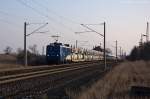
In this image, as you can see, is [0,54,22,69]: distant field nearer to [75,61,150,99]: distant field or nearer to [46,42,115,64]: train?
[46,42,115,64]: train

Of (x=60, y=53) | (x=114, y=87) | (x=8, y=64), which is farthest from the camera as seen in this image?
(x=60, y=53)

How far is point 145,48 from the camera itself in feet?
300

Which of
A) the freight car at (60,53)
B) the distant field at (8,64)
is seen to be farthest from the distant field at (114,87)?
the freight car at (60,53)

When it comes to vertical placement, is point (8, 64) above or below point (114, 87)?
above

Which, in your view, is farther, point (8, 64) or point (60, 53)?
point (60, 53)

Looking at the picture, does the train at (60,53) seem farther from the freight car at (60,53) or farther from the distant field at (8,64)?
the distant field at (8,64)

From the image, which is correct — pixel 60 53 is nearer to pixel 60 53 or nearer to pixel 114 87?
pixel 60 53

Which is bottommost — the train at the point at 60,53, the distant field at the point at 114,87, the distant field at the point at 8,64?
the distant field at the point at 114,87

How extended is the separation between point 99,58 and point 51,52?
50314mm

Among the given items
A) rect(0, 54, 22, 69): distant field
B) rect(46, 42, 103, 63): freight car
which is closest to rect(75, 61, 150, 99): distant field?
rect(0, 54, 22, 69): distant field

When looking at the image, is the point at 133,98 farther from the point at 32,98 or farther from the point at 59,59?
the point at 59,59

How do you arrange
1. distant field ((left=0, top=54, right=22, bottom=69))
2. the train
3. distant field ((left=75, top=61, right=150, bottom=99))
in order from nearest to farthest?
distant field ((left=75, top=61, right=150, bottom=99)), distant field ((left=0, top=54, right=22, bottom=69)), the train

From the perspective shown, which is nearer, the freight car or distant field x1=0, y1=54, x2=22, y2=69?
distant field x1=0, y1=54, x2=22, y2=69

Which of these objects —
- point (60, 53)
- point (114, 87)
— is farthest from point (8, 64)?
point (114, 87)
